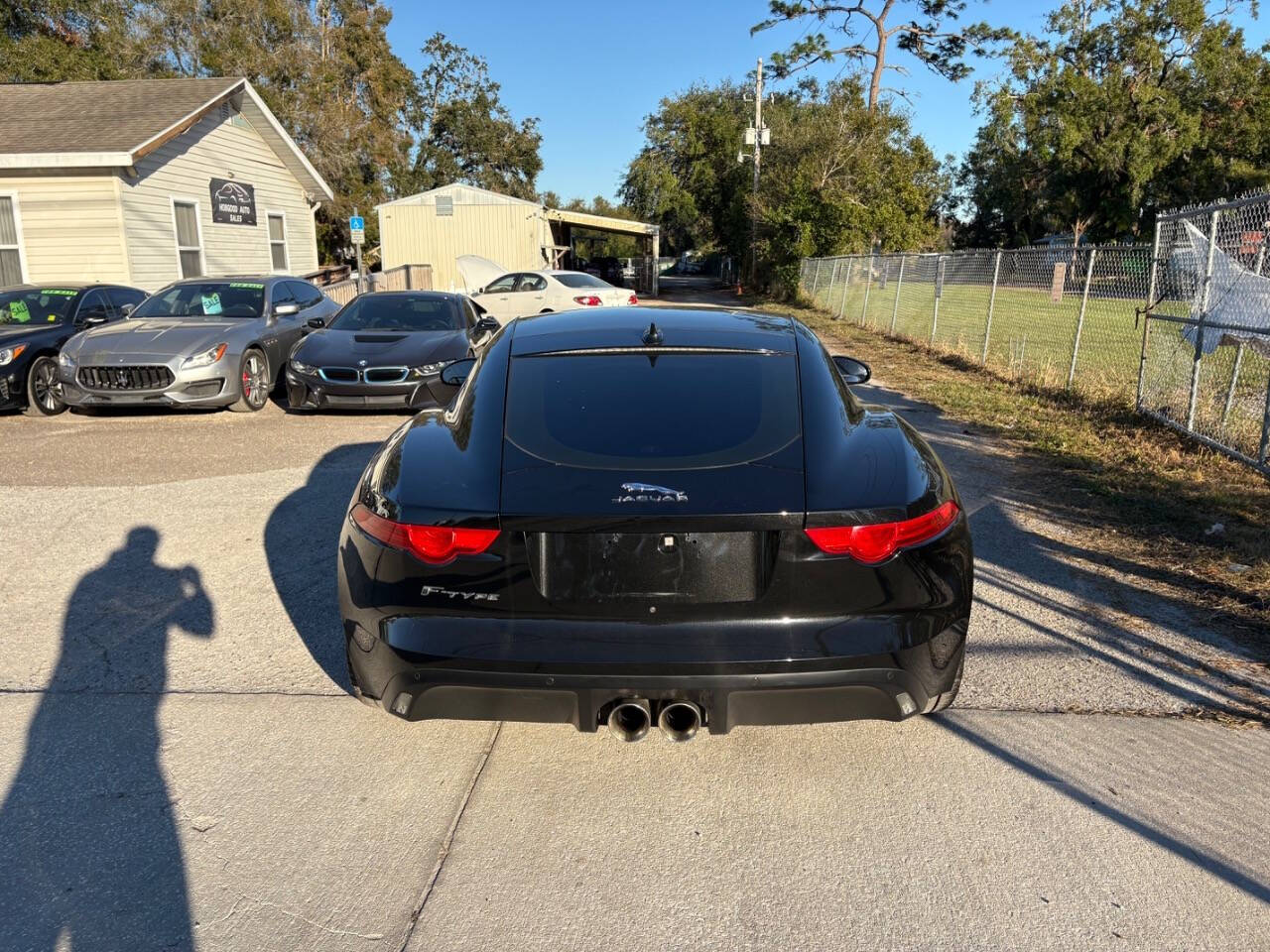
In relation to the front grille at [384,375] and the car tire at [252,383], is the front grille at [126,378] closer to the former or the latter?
the car tire at [252,383]

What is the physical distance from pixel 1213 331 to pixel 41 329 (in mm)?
11493

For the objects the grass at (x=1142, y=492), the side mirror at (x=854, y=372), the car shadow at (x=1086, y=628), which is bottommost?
the car shadow at (x=1086, y=628)

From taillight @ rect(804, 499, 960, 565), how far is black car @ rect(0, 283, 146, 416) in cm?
933

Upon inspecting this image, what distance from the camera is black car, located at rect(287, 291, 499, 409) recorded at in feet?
30.5

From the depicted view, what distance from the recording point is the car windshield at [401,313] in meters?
10.6

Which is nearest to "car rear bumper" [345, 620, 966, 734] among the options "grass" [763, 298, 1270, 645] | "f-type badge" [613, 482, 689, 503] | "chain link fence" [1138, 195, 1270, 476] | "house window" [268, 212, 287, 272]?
"f-type badge" [613, 482, 689, 503]

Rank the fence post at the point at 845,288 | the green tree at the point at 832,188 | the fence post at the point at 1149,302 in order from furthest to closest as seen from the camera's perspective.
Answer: the green tree at the point at 832,188
the fence post at the point at 845,288
the fence post at the point at 1149,302

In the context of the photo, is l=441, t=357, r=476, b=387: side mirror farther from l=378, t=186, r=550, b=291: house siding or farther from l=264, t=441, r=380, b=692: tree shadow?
l=378, t=186, r=550, b=291: house siding

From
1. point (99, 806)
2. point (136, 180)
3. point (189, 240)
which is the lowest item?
point (99, 806)

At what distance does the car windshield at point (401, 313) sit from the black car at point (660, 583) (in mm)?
8103

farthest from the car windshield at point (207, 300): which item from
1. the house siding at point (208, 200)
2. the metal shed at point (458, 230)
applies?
the metal shed at point (458, 230)

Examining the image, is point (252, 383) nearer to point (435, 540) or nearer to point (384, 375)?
point (384, 375)

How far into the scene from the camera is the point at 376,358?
9398mm

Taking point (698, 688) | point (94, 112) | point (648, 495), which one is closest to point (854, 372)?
point (648, 495)
